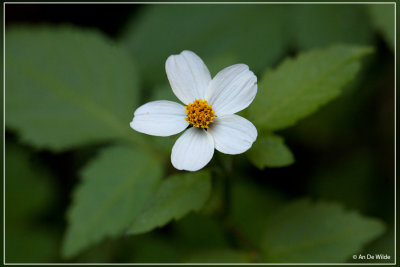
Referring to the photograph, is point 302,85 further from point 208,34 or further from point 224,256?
point 208,34

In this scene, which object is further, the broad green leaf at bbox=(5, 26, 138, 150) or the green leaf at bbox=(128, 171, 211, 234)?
the broad green leaf at bbox=(5, 26, 138, 150)

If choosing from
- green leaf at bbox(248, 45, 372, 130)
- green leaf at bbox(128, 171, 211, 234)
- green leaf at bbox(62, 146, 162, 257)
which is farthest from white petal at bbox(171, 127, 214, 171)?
green leaf at bbox(62, 146, 162, 257)

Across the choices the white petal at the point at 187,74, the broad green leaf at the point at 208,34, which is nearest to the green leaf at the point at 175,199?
the white petal at the point at 187,74

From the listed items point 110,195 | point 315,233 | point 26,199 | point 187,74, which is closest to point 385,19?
point 315,233

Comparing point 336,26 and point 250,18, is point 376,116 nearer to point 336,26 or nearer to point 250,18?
point 336,26

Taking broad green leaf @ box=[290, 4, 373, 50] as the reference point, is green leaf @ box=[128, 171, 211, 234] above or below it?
below

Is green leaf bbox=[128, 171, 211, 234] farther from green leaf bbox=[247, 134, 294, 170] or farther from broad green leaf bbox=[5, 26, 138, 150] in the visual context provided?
broad green leaf bbox=[5, 26, 138, 150]

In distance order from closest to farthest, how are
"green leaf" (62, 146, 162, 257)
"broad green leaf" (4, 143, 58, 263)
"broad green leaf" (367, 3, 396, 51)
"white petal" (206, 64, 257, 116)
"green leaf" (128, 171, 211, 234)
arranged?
"green leaf" (128, 171, 211, 234)
"white petal" (206, 64, 257, 116)
"green leaf" (62, 146, 162, 257)
"broad green leaf" (367, 3, 396, 51)
"broad green leaf" (4, 143, 58, 263)
